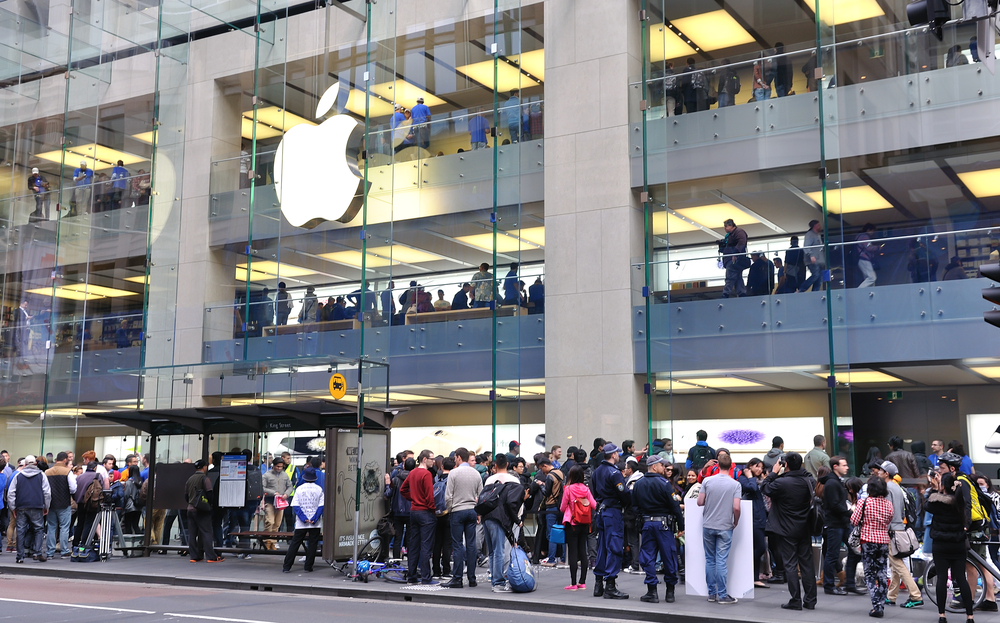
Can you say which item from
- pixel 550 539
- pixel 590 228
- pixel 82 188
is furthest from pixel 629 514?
pixel 82 188

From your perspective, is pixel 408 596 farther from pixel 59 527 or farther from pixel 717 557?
pixel 59 527

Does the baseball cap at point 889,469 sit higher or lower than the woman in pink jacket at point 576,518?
higher

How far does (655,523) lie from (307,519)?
19.2ft

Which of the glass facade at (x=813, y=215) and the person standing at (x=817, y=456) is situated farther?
the glass facade at (x=813, y=215)

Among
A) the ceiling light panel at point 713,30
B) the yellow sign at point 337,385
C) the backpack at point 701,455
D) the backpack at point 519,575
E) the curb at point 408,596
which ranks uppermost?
the ceiling light panel at point 713,30

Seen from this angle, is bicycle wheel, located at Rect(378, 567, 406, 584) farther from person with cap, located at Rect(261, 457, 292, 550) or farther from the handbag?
the handbag

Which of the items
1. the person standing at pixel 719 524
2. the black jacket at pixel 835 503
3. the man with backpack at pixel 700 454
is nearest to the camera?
the person standing at pixel 719 524

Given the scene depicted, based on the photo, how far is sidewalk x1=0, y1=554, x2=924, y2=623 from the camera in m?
10.4

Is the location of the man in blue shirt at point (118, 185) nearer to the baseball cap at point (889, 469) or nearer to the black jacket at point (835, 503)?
the black jacket at point (835, 503)

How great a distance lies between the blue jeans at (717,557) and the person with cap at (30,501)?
39.3 ft

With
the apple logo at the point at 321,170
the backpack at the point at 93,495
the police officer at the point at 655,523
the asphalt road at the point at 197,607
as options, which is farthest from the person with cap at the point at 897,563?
the backpack at the point at 93,495

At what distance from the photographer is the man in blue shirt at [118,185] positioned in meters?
26.2

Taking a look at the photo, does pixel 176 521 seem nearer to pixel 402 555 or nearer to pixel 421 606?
pixel 402 555

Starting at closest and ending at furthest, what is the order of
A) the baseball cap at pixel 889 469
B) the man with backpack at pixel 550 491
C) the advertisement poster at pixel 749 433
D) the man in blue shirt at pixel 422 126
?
the baseball cap at pixel 889 469
the man with backpack at pixel 550 491
the advertisement poster at pixel 749 433
the man in blue shirt at pixel 422 126
